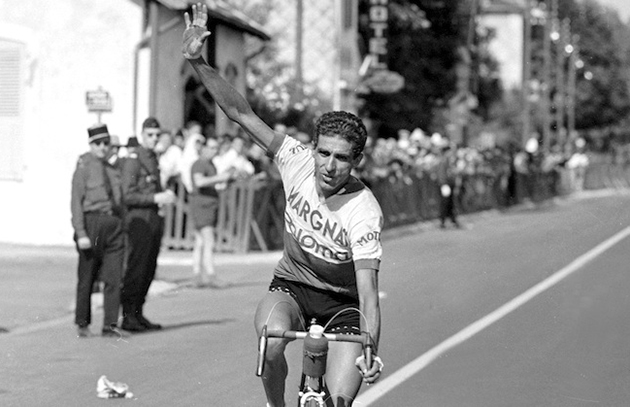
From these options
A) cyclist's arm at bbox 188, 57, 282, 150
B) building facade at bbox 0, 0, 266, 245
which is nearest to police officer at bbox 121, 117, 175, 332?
cyclist's arm at bbox 188, 57, 282, 150

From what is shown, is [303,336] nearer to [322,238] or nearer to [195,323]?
[322,238]

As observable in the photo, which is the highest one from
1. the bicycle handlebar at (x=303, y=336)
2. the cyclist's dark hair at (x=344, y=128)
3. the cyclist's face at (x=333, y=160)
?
the cyclist's dark hair at (x=344, y=128)

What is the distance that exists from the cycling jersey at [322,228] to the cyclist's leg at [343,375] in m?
0.37

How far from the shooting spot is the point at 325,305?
259 inches

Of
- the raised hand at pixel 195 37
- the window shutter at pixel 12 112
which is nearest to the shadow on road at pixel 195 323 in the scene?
the raised hand at pixel 195 37

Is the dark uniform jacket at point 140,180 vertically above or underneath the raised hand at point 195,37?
underneath

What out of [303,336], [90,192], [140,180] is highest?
[140,180]

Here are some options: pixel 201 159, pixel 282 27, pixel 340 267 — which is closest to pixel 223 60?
pixel 201 159

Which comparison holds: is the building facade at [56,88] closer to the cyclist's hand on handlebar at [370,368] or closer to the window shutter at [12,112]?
the window shutter at [12,112]

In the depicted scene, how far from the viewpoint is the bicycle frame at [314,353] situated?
5.76 m

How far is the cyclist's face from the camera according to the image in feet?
20.1

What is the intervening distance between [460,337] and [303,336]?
719 centimetres

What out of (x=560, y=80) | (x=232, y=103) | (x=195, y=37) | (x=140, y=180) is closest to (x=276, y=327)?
(x=232, y=103)

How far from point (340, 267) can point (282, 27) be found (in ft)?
127
